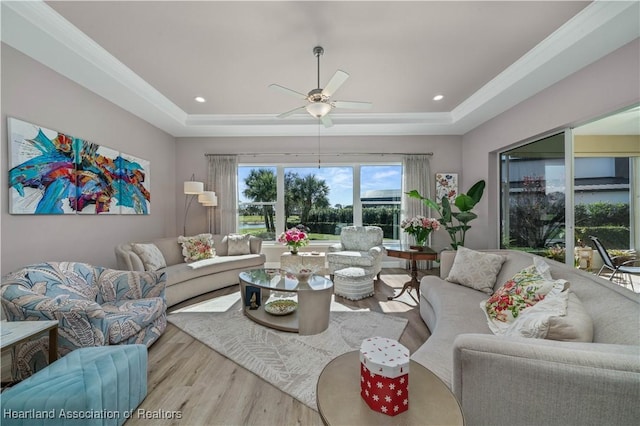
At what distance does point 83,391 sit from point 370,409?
1.48 meters

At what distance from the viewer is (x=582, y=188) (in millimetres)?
2906

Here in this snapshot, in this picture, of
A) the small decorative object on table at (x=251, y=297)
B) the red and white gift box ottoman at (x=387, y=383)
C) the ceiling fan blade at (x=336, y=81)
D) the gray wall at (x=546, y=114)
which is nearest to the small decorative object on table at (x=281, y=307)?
the small decorative object on table at (x=251, y=297)

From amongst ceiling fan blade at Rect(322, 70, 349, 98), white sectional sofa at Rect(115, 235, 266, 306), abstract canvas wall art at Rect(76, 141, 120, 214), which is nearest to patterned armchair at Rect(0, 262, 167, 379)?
white sectional sofa at Rect(115, 235, 266, 306)

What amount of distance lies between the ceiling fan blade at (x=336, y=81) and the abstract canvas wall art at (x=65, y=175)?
2933 millimetres

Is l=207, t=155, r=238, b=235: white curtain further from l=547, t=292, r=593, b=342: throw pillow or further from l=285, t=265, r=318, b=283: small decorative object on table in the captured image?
l=547, t=292, r=593, b=342: throw pillow

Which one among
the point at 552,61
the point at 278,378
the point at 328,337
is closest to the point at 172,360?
the point at 278,378

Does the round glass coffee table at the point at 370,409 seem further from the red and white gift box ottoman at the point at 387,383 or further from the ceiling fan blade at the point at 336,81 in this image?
the ceiling fan blade at the point at 336,81

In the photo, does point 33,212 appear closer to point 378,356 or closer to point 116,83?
point 116,83

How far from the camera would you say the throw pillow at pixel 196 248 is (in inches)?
151

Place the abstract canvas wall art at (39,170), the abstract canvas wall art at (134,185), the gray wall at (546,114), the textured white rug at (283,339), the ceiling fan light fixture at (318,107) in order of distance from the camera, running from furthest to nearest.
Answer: the abstract canvas wall art at (134,185) < the ceiling fan light fixture at (318,107) < the abstract canvas wall art at (39,170) < the gray wall at (546,114) < the textured white rug at (283,339)

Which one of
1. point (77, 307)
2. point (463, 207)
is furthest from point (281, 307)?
point (463, 207)

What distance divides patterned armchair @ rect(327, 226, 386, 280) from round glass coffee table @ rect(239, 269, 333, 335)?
116cm

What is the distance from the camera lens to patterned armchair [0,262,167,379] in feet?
5.50

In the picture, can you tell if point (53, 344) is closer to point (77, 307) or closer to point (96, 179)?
point (77, 307)
